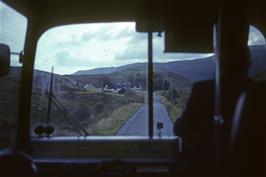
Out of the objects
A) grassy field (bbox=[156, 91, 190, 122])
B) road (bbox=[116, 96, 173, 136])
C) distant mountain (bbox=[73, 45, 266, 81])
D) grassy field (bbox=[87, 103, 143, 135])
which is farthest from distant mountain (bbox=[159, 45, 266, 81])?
grassy field (bbox=[87, 103, 143, 135])

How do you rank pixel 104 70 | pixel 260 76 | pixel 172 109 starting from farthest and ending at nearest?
pixel 260 76 < pixel 172 109 < pixel 104 70

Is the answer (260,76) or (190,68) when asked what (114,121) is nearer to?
(190,68)

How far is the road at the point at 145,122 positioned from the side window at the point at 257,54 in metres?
0.72

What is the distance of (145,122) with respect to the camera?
3.68 metres

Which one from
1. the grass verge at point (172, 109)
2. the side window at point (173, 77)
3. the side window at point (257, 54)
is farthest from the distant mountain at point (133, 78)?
the side window at point (257, 54)

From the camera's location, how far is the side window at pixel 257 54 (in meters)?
3.69

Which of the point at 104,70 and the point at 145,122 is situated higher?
the point at 104,70

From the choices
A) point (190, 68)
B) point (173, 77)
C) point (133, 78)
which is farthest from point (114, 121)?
point (190, 68)

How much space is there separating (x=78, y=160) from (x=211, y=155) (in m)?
1.19

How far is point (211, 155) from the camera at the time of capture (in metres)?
3.15

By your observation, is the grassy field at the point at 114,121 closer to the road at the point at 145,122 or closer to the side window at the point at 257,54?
the road at the point at 145,122

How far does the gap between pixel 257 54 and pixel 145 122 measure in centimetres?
101

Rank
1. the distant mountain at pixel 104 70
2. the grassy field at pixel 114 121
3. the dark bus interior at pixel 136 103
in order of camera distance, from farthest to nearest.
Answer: the grassy field at pixel 114 121 < the distant mountain at pixel 104 70 < the dark bus interior at pixel 136 103

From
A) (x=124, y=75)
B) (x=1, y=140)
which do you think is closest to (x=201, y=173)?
(x=124, y=75)
